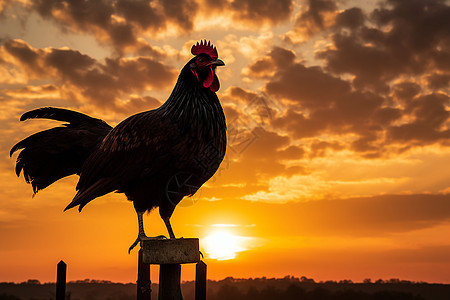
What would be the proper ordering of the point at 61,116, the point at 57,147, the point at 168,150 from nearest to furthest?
1. the point at 168,150
2. the point at 57,147
3. the point at 61,116

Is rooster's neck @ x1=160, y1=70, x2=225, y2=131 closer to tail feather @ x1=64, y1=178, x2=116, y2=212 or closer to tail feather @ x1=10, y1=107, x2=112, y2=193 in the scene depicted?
tail feather @ x1=64, y1=178, x2=116, y2=212

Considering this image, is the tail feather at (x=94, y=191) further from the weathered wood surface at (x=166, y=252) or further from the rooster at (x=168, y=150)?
the weathered wood surface at (x=166, y=252)

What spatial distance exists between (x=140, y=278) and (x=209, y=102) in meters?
2.72

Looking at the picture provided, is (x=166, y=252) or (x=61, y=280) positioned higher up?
(x=166, y=252)

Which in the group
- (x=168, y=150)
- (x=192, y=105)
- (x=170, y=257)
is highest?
(x=192, y=105)

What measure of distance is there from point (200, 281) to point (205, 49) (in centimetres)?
343

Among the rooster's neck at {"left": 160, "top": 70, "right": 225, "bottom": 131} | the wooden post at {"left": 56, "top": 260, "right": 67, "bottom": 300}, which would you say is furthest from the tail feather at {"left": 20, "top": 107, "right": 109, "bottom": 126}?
the wooden post at {"left": 56, "top": 260, "right": 67, "bottom": 300}

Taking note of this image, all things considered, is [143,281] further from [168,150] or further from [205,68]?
[205,68]

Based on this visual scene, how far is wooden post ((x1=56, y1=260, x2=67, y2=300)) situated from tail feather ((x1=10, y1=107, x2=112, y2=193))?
1.88m

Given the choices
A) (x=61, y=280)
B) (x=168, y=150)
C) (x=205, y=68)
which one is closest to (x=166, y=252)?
(x=168, y=150)

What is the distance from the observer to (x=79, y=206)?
266 inches

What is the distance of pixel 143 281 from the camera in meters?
5.84

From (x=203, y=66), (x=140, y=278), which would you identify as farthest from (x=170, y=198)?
(x=203, y=66)

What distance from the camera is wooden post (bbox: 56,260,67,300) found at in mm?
6332
